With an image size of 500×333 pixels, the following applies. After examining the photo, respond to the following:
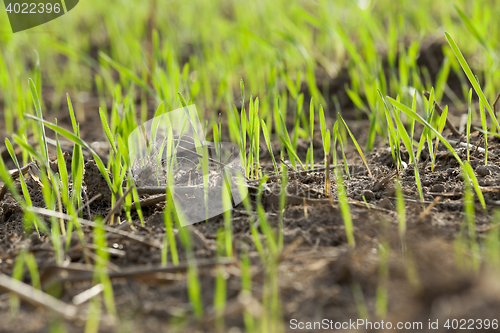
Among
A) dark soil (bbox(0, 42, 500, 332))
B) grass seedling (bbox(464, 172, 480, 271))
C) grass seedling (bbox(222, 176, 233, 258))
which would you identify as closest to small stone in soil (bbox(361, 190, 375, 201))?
dark soil (bbox(0, 42, 500, 332))

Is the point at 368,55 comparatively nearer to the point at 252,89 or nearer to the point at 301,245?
the point at 252,89

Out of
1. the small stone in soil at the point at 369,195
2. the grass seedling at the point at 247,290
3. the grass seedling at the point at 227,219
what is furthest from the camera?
the small stone in soil at the point at 369,195

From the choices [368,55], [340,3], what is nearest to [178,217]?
[368,55]

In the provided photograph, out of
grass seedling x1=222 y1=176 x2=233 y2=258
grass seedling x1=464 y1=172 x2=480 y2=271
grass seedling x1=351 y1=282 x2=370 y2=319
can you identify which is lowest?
grass seedling x1=351 y1=282 x2=370 y2=319

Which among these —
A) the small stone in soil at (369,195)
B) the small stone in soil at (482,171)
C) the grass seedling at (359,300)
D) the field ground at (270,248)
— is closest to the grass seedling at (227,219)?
the field ground at (270,248)

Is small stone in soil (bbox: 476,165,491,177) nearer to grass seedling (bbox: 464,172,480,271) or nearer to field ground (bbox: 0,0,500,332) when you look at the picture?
field ground (bbox: 0,0,500,332)

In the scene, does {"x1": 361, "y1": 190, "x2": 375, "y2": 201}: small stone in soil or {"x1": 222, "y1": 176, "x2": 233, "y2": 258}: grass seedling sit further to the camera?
{"x1": 361, "y1": 190, "x2": 375, "y2": 201}: small stone in soil

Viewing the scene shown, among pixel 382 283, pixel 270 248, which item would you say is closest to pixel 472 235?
pixel 382 283

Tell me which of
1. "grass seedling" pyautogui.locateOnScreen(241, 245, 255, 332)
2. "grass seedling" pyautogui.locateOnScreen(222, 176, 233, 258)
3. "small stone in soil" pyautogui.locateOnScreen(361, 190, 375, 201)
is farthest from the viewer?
"small stone in soil" pyautogui.locateOnScreen(361, 190, 375, 201)

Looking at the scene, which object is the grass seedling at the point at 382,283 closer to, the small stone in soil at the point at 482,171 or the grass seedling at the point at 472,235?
the grass seedling at the point at 472,235

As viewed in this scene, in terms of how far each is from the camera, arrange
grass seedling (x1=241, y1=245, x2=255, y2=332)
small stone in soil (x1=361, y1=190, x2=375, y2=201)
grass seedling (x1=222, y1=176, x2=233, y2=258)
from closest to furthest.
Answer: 1. grass seedling (x1=241, y1=245, x2=255, y2=332)
2. grass seedling (x1=222, y1=176, x2=233, y2=258)
3. small stone in soil (x1=361, y1=190, x2=375, y2=201)
